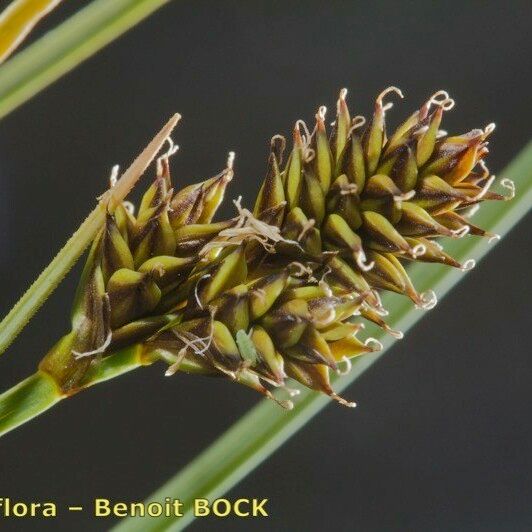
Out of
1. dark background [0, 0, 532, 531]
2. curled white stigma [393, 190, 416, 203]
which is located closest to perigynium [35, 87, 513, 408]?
curled white stigma [393, 190, 416, 203]

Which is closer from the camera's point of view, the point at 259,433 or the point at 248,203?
the point at 259,433

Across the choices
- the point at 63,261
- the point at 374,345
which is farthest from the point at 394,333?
the point at 63,261

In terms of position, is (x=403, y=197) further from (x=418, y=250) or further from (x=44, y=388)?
(x=44, y=388)

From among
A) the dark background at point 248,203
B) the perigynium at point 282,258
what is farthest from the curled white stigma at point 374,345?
the dark background at point 248,203

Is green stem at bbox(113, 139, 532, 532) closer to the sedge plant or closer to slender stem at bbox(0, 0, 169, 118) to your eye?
the sedge plant

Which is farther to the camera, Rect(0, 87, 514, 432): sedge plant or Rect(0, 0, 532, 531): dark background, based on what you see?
Rect(0, 0, 532, 531): dark background

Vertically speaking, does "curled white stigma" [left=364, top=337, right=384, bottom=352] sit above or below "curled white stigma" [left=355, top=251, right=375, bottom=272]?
below
